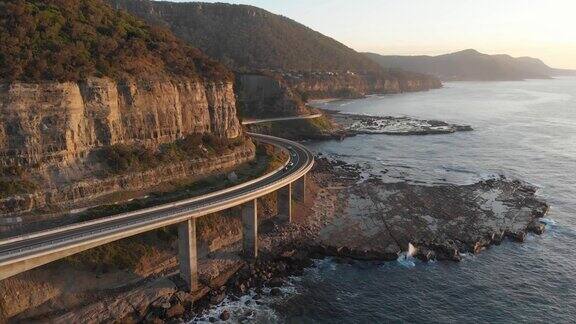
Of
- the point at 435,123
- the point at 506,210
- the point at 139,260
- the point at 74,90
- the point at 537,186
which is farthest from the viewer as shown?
the point at 435,123

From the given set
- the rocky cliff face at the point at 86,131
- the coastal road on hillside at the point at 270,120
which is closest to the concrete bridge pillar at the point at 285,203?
the rocky cliff face at the point at 86,131

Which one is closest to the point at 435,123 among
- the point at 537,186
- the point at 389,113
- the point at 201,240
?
the point at 389,113

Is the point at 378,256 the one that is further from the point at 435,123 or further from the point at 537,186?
the point at 435,123

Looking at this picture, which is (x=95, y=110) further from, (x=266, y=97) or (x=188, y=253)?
(x=266, y=97)

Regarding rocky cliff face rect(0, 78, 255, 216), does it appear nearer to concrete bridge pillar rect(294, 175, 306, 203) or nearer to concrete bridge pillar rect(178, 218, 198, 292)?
concrete bridge pillar rect(294, 175, 306, 203)

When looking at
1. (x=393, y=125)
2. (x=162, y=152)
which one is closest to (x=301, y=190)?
(x=162, y=152)

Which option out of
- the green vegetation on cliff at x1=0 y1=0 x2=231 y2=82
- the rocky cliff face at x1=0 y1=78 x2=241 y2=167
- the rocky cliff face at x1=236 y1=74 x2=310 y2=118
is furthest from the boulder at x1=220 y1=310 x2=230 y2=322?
the rocky cliff face at x1=236 y1=74 x2=310 y2=118

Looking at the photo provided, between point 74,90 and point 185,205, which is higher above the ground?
point 74,90
